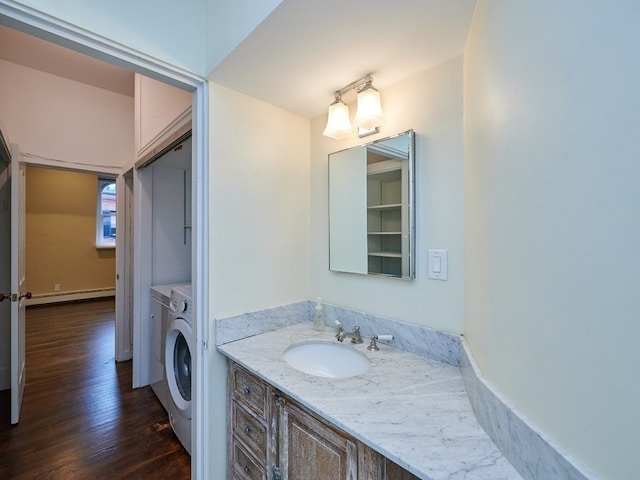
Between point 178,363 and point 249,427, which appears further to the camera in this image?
point 178,363

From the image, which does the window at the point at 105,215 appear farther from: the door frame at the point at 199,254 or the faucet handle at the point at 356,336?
the faucet handle at the point at 356,336

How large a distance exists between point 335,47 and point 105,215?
21.1ft

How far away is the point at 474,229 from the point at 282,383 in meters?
0.82

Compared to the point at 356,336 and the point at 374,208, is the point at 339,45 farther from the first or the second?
the point at 356,336

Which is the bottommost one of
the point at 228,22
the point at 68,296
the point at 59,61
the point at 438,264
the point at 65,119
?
the point at 68,296

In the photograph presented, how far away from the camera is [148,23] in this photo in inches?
44.2

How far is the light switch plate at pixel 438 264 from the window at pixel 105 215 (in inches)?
255

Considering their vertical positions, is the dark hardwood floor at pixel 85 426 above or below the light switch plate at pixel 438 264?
below

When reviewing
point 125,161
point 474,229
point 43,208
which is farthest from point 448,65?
point 43,208

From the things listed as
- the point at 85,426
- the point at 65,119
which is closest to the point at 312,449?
the point at 85,426

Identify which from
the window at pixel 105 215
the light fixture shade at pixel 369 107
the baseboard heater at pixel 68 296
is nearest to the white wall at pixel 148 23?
the light fixture shade at pixel 369 107

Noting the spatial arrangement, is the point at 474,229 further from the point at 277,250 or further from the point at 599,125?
the point at 277,250

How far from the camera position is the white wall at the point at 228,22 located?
37.8 inches

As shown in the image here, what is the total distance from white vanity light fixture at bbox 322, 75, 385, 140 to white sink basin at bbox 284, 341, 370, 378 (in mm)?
1020
